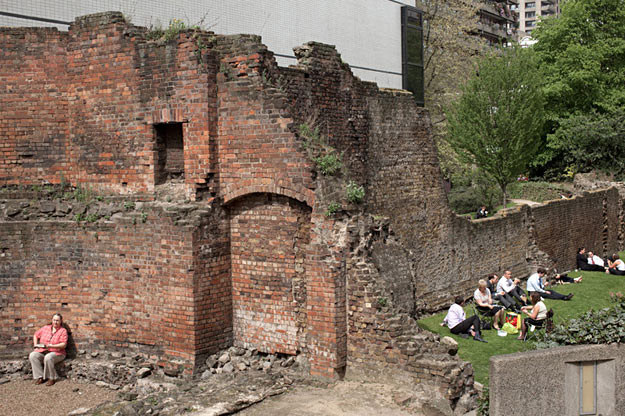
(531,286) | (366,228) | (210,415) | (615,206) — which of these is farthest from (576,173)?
(210,415)

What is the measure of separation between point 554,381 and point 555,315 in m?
8.21

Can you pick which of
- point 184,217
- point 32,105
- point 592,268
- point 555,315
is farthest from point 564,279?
point 32,105

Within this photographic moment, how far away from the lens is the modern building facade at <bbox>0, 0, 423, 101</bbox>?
1432 centimetres

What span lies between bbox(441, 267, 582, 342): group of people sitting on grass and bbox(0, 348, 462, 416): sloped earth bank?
15.4ft

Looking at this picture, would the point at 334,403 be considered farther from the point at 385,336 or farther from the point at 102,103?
the point at 102,103

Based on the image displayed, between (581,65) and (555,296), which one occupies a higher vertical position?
(581,65)

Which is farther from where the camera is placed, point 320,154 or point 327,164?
point 320,154

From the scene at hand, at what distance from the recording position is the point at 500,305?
15.0m

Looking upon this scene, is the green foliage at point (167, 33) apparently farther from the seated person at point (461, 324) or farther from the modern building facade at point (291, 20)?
the seated person at point (461, 324)

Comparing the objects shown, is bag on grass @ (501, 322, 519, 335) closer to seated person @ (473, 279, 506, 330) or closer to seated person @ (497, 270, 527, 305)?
seated person @ (473, 279, 506, 330)

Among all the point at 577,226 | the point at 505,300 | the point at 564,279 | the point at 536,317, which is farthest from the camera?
the point at 577,226

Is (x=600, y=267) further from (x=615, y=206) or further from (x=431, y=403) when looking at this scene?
(x=431, y=403)

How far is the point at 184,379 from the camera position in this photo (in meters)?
9.91

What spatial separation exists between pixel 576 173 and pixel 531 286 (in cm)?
1788
